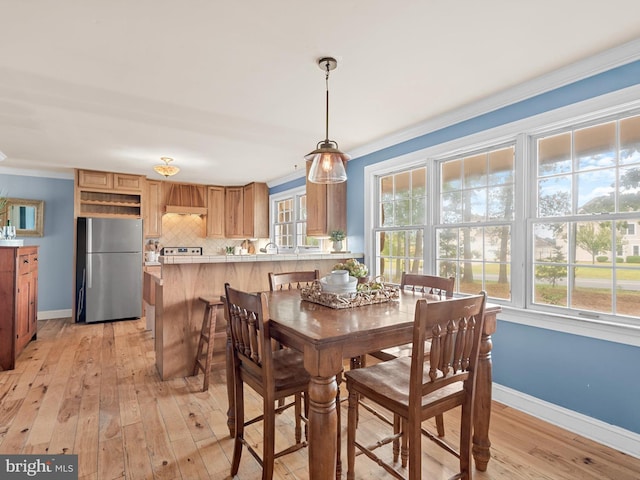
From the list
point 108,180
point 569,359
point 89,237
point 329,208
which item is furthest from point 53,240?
point 569,359

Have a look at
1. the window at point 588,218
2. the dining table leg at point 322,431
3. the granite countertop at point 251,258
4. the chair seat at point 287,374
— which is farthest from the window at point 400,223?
the dining table leg at point 322,431

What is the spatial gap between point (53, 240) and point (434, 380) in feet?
20.3

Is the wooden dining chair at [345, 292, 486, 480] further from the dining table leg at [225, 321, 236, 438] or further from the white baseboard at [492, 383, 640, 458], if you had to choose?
the white baseboard at [492, 383, 640, 458]

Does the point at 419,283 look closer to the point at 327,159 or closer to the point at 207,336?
the point at 327,159

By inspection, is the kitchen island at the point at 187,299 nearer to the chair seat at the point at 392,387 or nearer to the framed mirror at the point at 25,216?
the chair seat at the point at 392,387

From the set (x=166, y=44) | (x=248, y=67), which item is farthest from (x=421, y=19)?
(x=166, y=44)

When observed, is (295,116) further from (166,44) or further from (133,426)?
(133,426)

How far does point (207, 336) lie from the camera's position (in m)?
2.96

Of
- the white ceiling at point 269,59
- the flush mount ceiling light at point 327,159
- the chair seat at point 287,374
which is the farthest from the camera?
the flush mount ceiling light at point 327,159

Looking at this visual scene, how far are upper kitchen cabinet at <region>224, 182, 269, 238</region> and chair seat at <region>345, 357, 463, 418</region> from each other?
502 cm

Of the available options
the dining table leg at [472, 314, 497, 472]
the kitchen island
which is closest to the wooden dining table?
the dining table leg at [472, 314, 497, 472]

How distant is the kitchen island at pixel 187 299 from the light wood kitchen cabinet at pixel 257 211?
10.3 feet

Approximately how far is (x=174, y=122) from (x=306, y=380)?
278cm

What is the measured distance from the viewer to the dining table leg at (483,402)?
183 cm
